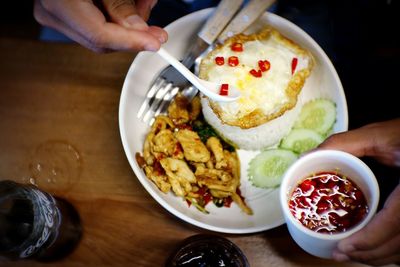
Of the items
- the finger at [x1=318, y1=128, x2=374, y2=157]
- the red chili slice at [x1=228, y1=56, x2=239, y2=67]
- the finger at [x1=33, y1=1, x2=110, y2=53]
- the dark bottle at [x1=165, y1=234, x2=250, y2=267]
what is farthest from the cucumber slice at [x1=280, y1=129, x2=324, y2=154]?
the finger at [x1=33, y1=1, x2=110, y2=53]

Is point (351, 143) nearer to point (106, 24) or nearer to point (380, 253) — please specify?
point (380, 253)

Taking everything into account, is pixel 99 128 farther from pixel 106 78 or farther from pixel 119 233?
pixel 119 233

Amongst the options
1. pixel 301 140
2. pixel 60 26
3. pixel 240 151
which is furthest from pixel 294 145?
pixel 60 26

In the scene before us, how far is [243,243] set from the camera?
203 cm

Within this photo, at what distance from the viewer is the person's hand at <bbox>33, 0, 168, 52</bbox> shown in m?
1.68

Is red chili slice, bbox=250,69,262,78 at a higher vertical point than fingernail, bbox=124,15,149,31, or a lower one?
lower

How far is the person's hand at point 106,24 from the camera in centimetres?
168

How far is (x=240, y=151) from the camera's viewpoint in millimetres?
2270

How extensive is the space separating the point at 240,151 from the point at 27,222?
973 mm

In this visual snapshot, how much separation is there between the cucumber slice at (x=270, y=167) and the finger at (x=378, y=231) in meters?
0.55

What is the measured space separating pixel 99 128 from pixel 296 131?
35.4 inches

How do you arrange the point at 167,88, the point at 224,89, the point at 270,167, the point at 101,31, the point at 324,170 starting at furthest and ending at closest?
the point at 167,88 < the point at 270,167 < the point at 224,89 < the point at 324,170 < the point at 101,31

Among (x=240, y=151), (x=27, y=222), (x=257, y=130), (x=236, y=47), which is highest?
(x=236, y=47)

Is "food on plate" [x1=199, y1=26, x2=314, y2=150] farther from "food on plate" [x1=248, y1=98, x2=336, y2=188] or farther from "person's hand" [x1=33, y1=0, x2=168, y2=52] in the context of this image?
"person's hand" [x1=33, y1=0, x2=168, y2=52]
